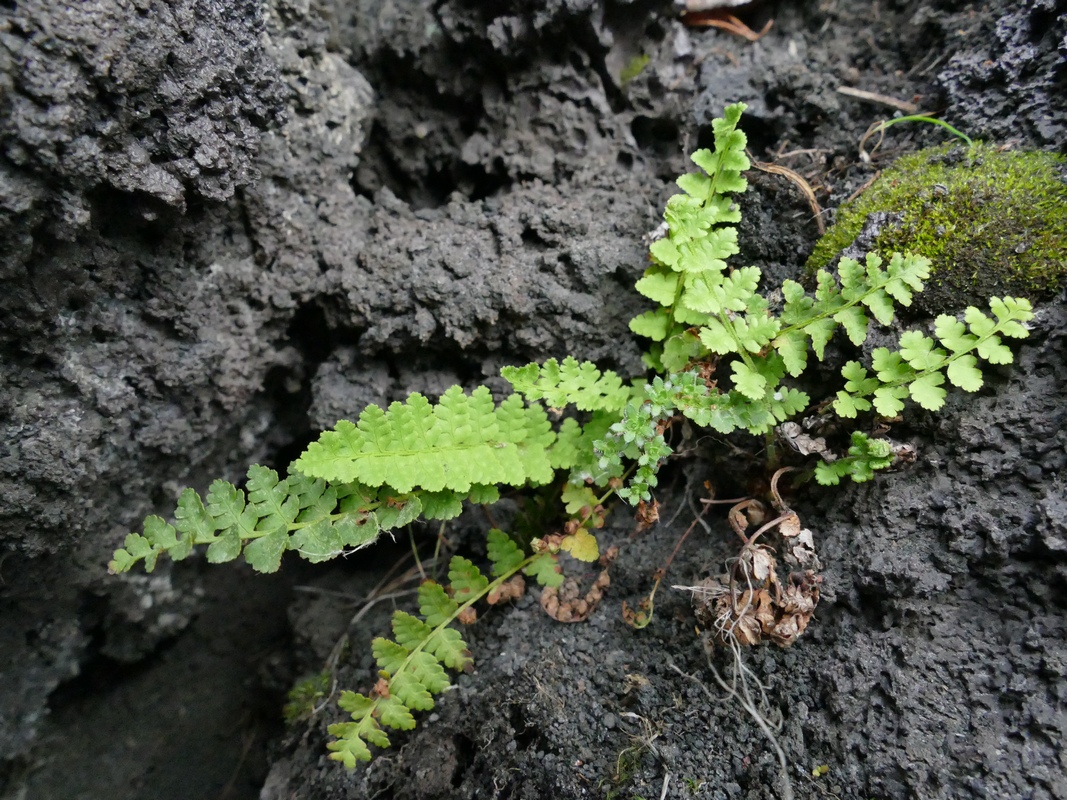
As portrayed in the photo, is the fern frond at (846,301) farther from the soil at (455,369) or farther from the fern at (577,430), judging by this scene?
the soil at (455,369)

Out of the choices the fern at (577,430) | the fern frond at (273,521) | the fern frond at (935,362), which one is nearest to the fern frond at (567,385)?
the fern at (577,430)

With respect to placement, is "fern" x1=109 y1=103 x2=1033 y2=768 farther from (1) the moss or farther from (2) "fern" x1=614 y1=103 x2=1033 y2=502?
(1) the moss

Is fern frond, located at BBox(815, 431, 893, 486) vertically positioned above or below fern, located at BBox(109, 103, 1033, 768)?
below

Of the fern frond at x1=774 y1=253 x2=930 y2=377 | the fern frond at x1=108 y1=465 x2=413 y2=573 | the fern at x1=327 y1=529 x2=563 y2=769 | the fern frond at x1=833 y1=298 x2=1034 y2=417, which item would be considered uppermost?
the fern frond at x1=774 y1=253 x2=930 y2=377

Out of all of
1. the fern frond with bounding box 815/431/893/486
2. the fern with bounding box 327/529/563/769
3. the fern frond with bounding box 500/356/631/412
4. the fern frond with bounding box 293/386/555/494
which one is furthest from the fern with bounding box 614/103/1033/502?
the fern with bounding box 327/529/563/769

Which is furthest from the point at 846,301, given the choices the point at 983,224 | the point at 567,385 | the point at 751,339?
the point at 567,385

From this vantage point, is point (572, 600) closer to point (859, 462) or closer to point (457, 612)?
point (457, 612)
